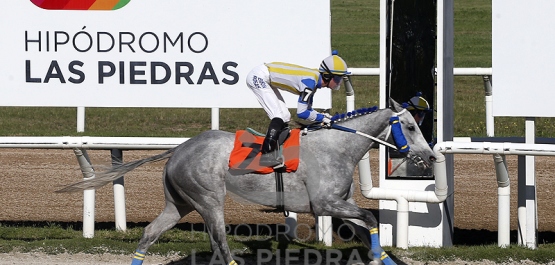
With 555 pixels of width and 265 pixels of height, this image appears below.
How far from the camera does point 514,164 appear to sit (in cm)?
1184

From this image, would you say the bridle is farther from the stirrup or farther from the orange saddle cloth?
the stirrup

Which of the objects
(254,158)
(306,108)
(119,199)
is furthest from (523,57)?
(119,199)

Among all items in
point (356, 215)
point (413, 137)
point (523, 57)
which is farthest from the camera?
point (523, 57)

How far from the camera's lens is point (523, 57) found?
26.1ft

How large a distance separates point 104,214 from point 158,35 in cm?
226

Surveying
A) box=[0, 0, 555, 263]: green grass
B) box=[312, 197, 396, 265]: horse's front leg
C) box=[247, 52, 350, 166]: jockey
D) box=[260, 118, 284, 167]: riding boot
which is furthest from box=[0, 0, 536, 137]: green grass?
box=[312, 197, 396, 265]: horse's front leg

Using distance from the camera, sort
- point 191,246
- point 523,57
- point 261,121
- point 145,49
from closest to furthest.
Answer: point 523,57, point 191,246, point 145,49, point 261,121

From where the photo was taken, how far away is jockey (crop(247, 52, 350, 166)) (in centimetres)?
689

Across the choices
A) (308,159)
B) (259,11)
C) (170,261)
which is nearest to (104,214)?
(170,261)

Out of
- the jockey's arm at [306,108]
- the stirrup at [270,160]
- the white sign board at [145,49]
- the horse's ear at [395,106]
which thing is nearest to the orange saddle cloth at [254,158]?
the stirrup at [270,160]

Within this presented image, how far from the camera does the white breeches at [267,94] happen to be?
709cm

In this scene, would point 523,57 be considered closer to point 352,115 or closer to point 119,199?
point 352,115

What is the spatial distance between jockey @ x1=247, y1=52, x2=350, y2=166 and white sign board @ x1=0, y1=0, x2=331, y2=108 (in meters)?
1.41

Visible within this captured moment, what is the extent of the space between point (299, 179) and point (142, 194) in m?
4.13
